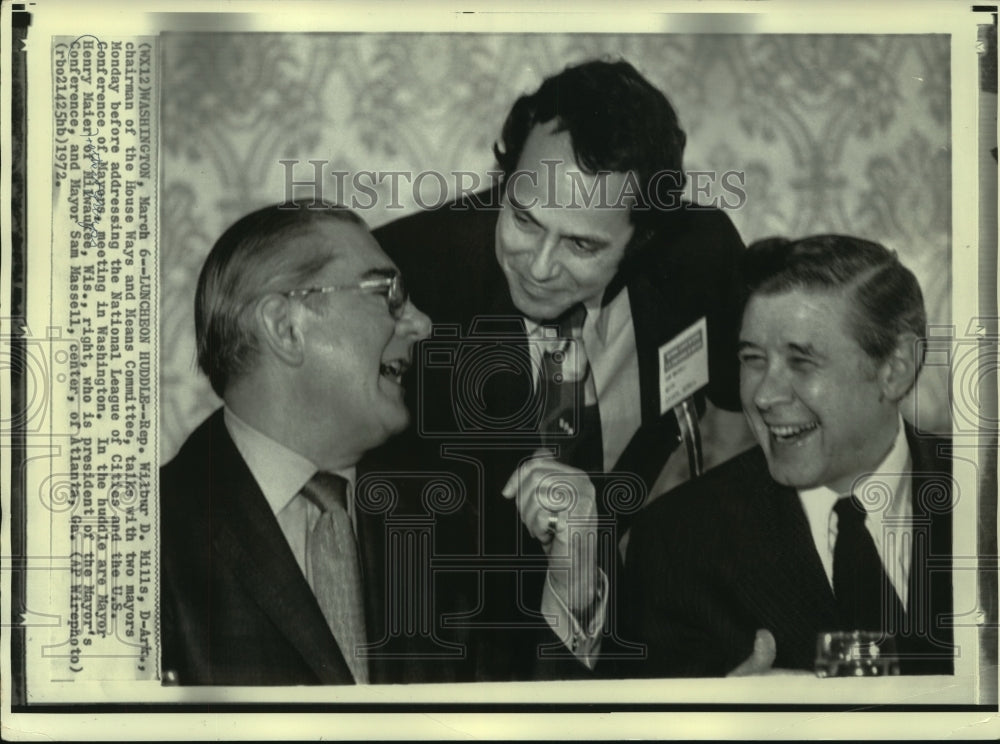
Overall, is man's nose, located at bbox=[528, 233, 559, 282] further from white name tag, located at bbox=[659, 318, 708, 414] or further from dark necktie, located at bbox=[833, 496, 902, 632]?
dark necktie, located at bbox=[833, 496, 902, 632]

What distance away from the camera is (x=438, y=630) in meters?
2.06

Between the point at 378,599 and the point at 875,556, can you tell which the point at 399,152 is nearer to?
the point at 378,599

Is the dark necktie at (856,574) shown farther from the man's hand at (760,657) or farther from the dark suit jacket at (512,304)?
the dark suit jacket at (512,304)

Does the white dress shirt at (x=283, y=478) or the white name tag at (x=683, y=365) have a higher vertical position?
the white name tag at (x=683, y=365)

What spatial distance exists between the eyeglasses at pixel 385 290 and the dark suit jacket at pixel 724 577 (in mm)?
580

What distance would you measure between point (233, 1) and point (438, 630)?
1.19 metres

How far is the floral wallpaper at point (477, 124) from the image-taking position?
206 cm

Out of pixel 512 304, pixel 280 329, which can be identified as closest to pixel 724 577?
pixel 512 304

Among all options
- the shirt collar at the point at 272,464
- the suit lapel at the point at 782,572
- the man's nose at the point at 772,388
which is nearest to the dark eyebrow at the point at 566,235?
the man's nose at the point at 772,388

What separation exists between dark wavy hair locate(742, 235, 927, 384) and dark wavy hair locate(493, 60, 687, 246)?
201mm

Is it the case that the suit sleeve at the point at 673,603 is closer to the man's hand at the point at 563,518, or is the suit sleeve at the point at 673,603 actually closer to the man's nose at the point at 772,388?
the man's hand at the point at 563,518

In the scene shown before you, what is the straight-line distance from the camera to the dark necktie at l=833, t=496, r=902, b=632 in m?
2.08

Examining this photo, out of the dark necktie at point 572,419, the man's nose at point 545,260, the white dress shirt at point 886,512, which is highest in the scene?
the man's nose at point 545,260

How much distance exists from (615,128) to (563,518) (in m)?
0.70
